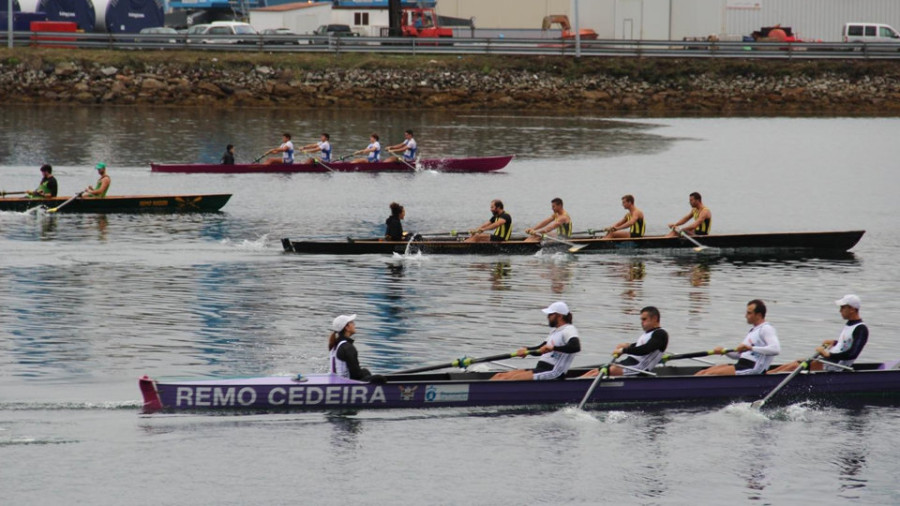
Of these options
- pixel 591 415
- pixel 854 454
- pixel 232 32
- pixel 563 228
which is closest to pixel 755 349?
pixel 854 454

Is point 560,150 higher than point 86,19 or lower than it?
lower

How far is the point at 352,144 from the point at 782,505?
47.1 meters

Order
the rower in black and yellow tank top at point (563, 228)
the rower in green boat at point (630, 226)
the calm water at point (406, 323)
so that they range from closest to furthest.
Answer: the calm water at point (406, 323) → the rower in black and yellow tank top at point (563, 228) → the rower in green boat at point (630, 226)

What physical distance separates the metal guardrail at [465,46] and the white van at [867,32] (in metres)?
3.96

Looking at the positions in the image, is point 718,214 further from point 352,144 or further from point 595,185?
point 352,144

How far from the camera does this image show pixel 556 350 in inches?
852

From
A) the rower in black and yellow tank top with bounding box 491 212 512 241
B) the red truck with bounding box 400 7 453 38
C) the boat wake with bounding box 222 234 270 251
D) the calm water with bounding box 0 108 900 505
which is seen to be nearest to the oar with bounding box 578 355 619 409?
the calm water with bounding box 0 108 900 505

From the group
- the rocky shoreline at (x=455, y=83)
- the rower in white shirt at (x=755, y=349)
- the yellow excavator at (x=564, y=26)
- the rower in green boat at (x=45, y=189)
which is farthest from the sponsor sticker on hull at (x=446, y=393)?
the yellow excavator at (x=564, y=26)

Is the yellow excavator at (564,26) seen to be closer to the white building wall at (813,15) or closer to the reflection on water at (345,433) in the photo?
the white building wall at (813,15)

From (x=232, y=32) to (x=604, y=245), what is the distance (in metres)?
53.5

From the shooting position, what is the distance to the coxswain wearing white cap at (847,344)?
22047 millimetres

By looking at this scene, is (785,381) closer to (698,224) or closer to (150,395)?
(150,395)

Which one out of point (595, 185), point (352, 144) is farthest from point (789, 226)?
point (352, 144)

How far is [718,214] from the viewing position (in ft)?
157
